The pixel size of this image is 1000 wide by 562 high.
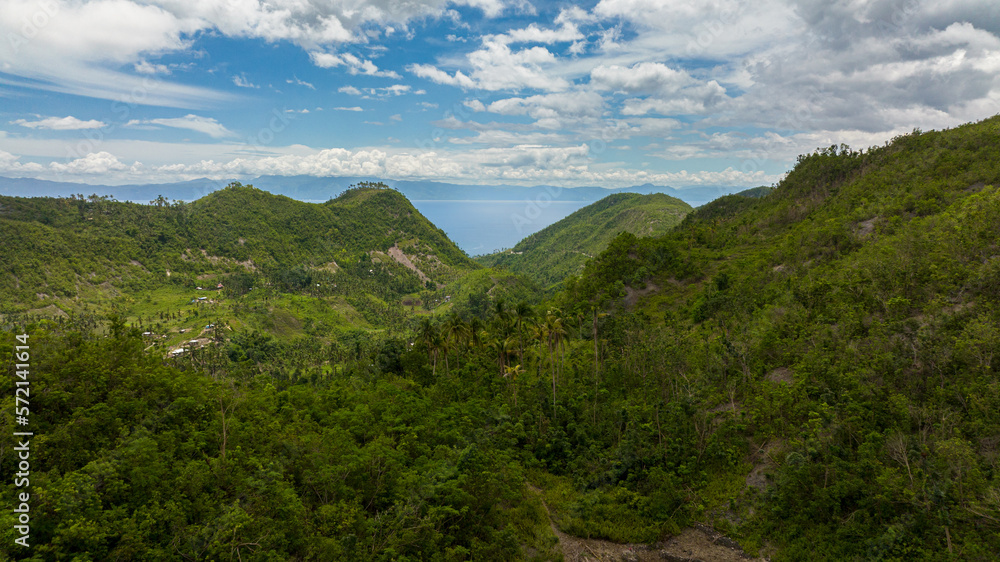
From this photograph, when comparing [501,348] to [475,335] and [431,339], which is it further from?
[431,339]

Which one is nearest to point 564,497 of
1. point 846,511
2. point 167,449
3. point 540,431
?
point 540,431

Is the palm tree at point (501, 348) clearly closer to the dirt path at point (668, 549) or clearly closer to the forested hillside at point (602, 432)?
the forested hillside at point (602, 432)

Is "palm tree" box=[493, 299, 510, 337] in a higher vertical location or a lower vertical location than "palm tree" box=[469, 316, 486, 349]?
higher

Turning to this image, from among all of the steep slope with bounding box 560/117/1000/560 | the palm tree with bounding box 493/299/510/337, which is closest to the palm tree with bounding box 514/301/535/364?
the palm tree with bounding box 493/299/510/337

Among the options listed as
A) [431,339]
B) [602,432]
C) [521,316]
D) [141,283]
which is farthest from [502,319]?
[141,283]

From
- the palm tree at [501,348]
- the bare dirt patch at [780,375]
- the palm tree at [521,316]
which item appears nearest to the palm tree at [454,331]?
the palm tree at [501,348]

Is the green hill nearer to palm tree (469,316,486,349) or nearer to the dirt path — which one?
palm tree (469,316,486,349)

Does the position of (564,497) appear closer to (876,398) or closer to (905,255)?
(876,398)
